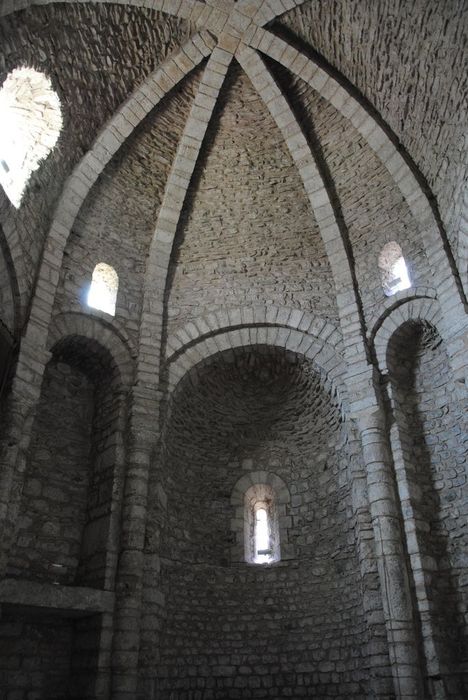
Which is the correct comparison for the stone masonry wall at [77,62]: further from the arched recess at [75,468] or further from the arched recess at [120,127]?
the arched recess at [75,468]

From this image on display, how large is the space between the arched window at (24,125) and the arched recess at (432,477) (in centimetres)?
654

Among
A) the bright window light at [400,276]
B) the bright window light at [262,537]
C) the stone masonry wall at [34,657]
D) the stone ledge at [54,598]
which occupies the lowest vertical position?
the stone masonry wall at [34,657]

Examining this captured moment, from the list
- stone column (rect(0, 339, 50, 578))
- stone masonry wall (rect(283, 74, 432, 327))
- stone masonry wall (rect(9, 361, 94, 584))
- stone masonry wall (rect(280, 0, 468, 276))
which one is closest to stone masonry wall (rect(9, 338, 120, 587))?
stone masonry wall (rect(9, 361, 94, 584))

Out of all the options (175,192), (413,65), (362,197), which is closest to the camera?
(413,65)

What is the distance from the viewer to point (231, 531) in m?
10.6

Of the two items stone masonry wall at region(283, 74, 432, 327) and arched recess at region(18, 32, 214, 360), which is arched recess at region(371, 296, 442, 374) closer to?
stone masonry wall at region(283, 74, 432, 327)

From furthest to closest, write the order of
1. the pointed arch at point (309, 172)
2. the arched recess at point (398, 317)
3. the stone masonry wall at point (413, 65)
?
the pointed arch at point (309, 172), the arched recess at point (398, 317), the stone masonry wall at point (413, 65)

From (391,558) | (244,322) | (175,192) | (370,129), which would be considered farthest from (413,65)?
(391,558)

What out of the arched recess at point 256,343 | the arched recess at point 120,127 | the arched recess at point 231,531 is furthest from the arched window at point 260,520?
the arched recess at point 120,127

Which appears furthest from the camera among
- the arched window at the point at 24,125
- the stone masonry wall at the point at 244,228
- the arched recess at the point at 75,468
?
the stone masonry wall at the point at 244,228

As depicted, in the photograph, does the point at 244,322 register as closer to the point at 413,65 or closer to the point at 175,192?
the point at 175,192

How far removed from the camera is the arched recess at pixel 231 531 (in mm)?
9094

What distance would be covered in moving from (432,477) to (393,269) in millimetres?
3775

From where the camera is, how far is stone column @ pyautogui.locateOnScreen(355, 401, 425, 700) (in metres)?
7.58
